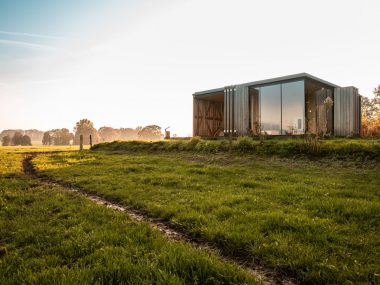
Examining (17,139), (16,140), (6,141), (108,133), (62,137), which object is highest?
(108,133)

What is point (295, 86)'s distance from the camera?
886 inches

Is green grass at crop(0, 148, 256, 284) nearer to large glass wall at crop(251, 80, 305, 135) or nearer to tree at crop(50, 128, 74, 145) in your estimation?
large glass wall at crop(251, 80, 305, 135)

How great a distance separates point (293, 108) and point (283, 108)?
0.93 m

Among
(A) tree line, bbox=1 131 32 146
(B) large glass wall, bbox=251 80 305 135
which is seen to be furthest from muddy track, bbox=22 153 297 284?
(A) tree line, bbox=1 131 32 146

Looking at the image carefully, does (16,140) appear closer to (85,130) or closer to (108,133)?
(85,130)

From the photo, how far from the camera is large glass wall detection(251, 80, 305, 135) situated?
2234 cm

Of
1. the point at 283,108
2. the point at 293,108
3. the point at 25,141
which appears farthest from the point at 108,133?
the point at 293,108

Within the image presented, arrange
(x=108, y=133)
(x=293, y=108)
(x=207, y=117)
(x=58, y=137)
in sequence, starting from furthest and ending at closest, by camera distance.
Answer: (x=108, y=133) → (x=58, y=137) → (x=207, y=117) → (x=293, y=108)

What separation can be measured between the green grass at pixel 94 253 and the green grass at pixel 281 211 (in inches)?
35.1

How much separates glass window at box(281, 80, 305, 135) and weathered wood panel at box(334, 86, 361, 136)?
4.29 meters

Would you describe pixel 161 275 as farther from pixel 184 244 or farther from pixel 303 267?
pixel 303 267

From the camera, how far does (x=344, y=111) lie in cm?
2348

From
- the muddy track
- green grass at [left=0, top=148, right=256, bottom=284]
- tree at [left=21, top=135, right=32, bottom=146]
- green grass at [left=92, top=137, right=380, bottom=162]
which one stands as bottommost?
the muddy track

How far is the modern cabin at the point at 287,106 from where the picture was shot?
2247cm
